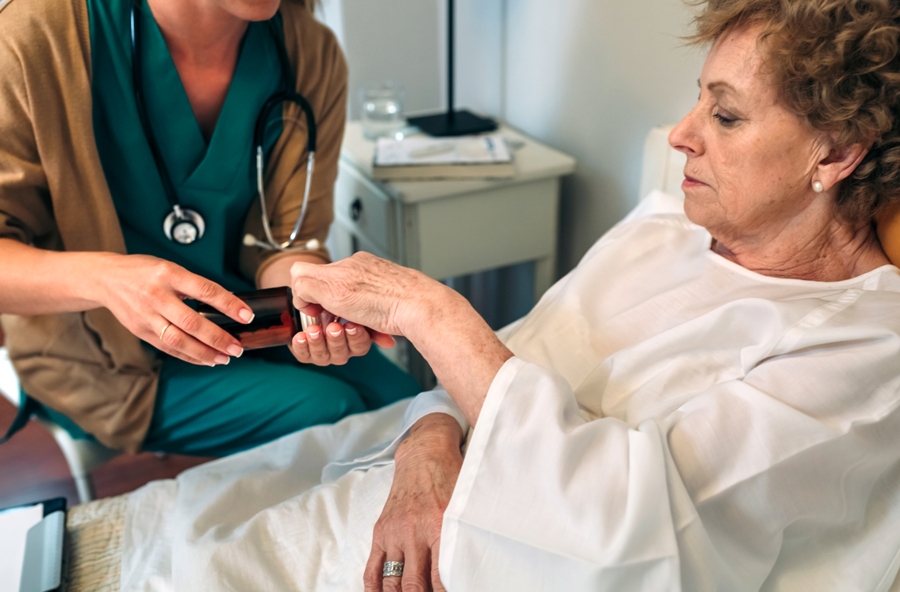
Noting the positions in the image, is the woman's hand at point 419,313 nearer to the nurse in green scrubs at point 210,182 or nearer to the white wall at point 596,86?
the nurse in green scrubs at point 210,182

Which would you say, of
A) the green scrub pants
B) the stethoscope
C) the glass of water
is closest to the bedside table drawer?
the glass of water

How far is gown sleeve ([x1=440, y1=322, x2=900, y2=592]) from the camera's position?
2.35 ft

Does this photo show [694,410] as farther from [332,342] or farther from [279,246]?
[279,246]

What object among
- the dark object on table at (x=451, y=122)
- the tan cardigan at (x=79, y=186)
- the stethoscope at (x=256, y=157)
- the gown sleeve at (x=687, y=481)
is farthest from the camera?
the dark object on table at (x=451, y=122)

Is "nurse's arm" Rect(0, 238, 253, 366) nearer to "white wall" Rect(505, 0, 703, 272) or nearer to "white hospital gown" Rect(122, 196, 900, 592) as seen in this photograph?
"white hospital gown" Rect(122, 196, 900, 592)

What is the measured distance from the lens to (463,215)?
1.66 m

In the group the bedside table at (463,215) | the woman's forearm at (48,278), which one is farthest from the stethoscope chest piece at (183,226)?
the bedside table at (463,215)

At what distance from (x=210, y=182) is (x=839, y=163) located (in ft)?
3.10

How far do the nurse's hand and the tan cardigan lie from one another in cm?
38

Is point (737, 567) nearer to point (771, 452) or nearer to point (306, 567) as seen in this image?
point (771, 452)

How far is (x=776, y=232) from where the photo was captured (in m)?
0.98

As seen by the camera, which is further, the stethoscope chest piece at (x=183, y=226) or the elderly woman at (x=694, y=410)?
the stethoscope chest piece at (x=183, y=226)

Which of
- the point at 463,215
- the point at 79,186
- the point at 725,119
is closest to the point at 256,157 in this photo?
the point at 79,186

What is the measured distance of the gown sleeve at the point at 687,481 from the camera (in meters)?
0.71
